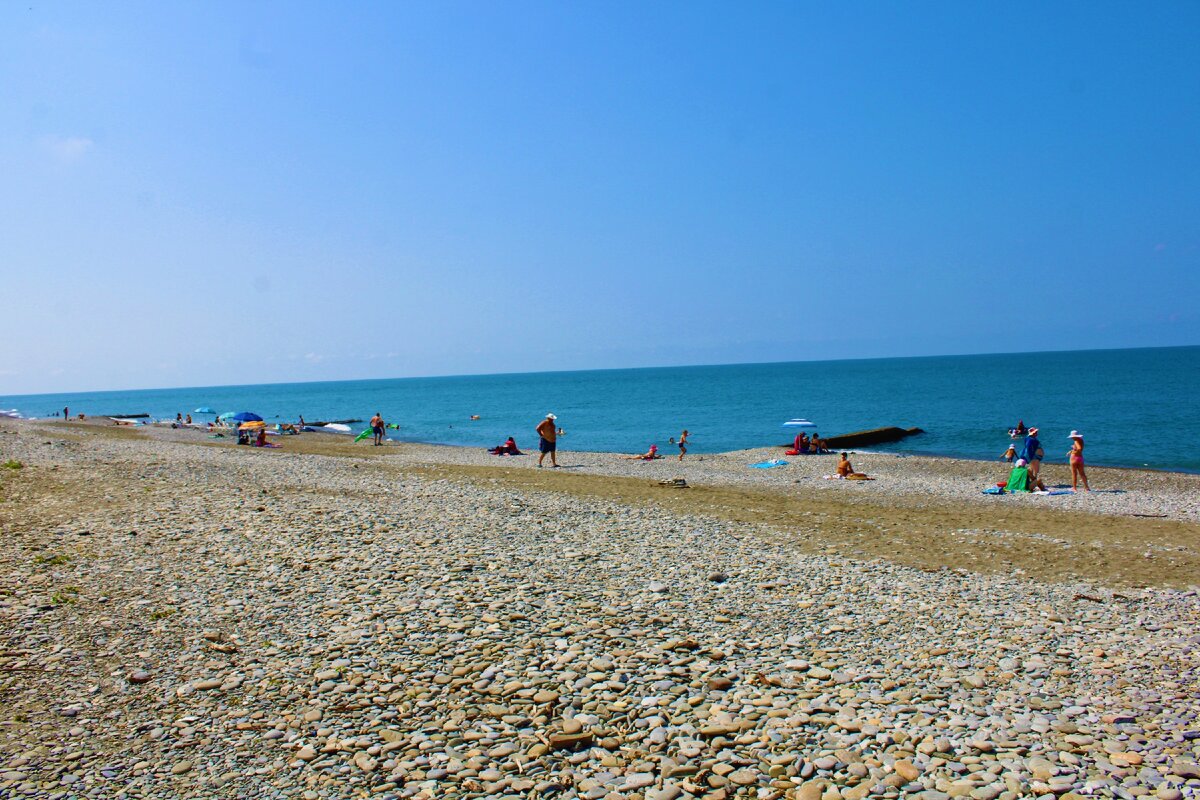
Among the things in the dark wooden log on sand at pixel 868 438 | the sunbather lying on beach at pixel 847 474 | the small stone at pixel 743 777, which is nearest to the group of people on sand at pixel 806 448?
the dark wooden log on sand at pixel 868 438

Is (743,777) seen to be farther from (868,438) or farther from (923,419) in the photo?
(923,419)

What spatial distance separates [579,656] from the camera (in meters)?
8.77

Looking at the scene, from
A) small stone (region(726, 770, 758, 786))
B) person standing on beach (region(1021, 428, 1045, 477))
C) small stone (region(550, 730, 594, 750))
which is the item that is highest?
person standing on beach (region(1021, 428, 1045, 477))

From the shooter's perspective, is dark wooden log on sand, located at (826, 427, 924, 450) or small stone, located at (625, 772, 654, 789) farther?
dark wooden log on sand, located at (826, 427, 924, 450)

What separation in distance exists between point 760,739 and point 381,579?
6.71m

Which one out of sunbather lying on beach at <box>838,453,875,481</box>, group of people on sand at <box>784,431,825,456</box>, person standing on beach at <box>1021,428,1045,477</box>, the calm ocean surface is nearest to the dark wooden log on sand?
the calm ocean surface

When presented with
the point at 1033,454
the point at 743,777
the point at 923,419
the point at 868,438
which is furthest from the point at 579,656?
the point at 923,419

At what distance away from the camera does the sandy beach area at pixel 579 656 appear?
21.3 feet

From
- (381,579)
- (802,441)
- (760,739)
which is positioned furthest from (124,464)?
(802,441)

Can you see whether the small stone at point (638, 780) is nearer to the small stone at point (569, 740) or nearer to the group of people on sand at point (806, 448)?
the small stone at point (569, 740)

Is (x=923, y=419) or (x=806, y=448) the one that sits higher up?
(x=806, y=448)

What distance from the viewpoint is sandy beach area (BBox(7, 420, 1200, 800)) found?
6.48 meters

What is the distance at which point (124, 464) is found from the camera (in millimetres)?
26469

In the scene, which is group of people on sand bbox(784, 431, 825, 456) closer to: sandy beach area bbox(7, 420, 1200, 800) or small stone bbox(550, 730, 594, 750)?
sandy beach area bbox(7, 420, 1200, 800)
